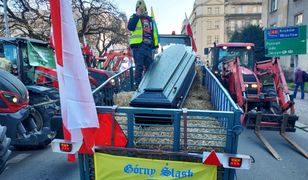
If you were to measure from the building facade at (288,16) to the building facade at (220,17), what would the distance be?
36.2m

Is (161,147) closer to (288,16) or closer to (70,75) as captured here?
(70,75)

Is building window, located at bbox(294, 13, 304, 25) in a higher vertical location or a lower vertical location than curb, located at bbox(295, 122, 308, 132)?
higher

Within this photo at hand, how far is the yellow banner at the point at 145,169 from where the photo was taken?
220 cm

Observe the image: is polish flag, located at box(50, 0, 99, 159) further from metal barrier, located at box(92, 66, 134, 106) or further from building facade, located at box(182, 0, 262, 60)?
building facade, located at box(182, 0, 262, 60)

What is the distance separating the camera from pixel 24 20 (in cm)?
1503

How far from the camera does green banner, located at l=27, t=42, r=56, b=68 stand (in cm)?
536

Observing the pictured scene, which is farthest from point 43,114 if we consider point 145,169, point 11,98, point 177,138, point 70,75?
point 177,138

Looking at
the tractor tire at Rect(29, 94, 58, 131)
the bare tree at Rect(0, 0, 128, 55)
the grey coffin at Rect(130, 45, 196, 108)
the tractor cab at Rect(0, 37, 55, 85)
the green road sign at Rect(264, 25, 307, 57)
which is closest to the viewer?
the grey coffin at Rect(130, 45, 196, 108)

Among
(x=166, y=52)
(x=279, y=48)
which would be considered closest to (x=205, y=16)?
(x=279, y=48)

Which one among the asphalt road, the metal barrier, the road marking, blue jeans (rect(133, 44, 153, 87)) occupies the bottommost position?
the asphalt road

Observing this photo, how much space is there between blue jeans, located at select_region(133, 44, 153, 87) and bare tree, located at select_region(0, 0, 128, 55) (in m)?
11.6

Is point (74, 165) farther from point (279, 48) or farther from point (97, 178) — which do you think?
point (279, 48)

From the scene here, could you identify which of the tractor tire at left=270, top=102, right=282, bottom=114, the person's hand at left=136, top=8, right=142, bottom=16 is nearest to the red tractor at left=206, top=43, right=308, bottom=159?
the tractor tire at left=270, top=102, right=282, bottom=114

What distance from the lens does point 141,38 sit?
3.86 meters
